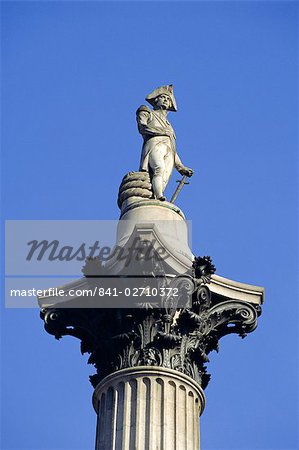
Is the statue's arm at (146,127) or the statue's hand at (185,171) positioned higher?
the statue's arm at (146,127)

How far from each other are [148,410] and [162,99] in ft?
33.5

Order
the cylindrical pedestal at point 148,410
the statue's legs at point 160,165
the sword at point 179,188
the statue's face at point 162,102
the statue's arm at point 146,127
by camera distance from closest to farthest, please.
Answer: the cylindrical pedestal at point 148,410 < the statue's legs at point 160,165 < the sword at point 179,188 < the statue's arm at point 146,127 < the statue's face at point 162,102

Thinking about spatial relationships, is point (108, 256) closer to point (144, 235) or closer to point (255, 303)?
point (144, 235)

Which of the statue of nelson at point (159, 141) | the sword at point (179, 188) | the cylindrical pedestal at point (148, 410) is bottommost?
the cylindrical pedestal at point (148, 410)

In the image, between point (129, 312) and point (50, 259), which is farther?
point (50, 259)

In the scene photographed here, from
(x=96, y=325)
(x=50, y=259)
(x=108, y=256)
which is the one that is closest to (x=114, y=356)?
A: (x=96, y=325)

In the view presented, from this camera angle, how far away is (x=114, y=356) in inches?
992

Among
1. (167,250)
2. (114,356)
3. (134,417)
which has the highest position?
(167,250)

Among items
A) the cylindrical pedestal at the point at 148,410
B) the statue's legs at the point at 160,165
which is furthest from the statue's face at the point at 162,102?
the cylindrical pedestal at the point at 148,410

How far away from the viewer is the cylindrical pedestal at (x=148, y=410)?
2359cm

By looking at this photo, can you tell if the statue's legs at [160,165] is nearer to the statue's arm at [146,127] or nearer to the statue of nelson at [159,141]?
the statue of nelson at [159,141]

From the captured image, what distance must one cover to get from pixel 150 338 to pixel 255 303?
285 centimetres

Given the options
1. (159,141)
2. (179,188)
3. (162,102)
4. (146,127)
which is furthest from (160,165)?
(162,102)

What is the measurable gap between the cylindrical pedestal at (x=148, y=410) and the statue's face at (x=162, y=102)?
8.98m
